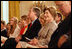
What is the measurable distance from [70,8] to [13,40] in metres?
2.47

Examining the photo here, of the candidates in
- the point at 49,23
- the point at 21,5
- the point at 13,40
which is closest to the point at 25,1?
the point at 21,5

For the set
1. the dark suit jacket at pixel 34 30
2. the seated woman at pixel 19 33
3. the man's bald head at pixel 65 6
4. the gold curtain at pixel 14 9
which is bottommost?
the gold curtain at pixel 14 9

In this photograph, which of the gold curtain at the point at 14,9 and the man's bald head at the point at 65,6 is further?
the gold curtain at the point at 14,9

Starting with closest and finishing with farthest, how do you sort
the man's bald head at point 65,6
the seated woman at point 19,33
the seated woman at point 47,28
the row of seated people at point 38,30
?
the man's bald head at point 65,6, the row of seated people at point 38,30, the seated woman at point 47,28, the seated woman at point 19,33

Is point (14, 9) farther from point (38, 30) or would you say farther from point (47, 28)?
point (47, 28)

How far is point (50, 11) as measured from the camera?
3223 millimetres

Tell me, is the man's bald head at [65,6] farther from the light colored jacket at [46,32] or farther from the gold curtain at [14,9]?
the gold curtain at [14,9]

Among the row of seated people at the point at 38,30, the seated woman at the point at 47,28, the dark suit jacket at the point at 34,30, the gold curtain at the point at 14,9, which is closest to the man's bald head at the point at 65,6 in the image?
the row of seated people at the point at 38,30

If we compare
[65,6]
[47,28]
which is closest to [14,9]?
[47,28]

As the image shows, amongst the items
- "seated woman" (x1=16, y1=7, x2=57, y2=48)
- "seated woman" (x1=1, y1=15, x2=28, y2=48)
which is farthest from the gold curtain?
"seated woman" (x1=16, y1=7, x2=57, y2=48)

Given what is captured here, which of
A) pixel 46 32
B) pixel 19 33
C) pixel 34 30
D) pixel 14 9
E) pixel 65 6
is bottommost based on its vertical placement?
pixel 14 9

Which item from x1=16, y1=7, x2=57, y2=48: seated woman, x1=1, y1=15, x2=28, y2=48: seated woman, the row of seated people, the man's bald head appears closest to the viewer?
the man's bald head

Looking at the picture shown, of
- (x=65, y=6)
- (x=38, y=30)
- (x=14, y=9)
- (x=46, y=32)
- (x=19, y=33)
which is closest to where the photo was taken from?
(x=65, y=6)

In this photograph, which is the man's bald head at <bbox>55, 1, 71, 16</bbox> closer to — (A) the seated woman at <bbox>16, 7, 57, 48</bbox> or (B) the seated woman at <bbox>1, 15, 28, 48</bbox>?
(A) the seated woman at <bbox>16, 7, 57, 48</bbox>
